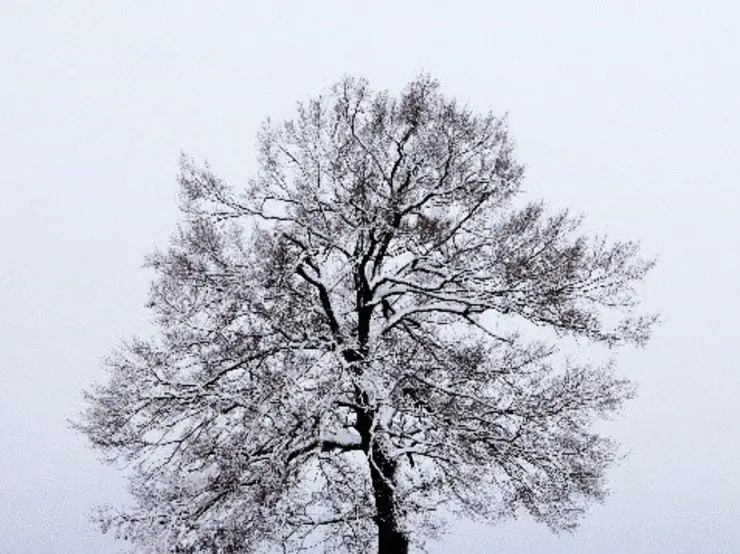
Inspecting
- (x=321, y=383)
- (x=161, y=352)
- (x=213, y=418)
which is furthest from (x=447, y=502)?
(x=161, y=352)

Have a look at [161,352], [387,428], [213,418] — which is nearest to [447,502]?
[387,428]

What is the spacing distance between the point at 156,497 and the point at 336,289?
4.62 metres

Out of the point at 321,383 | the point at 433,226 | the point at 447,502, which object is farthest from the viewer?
the point at 433,226

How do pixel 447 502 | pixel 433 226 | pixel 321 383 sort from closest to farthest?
pixel 321 383 < pixel 447 502 < pixel 433 226

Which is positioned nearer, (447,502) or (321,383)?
(321,383)

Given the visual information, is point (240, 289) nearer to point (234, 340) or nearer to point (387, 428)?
point (234, 340)

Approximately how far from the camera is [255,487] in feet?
51.0

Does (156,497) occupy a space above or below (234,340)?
below

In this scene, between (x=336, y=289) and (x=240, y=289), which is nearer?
(x=240, y=289)

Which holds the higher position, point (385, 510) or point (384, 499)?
point (384, 499)

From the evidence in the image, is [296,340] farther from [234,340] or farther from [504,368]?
[504,368]

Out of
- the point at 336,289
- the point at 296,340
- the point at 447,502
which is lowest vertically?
the point at 447,502

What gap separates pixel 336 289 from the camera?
18.0m

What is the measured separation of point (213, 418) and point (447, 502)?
399 centimetres
